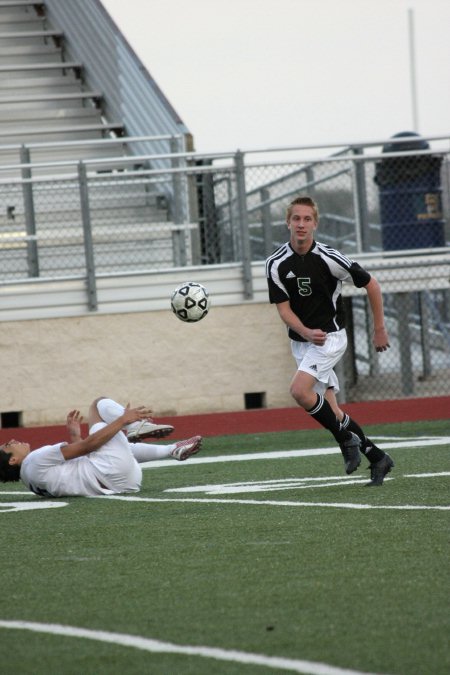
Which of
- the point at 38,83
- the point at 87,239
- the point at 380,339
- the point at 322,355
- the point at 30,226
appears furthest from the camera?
the point at 38,83

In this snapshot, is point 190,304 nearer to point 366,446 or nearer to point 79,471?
point 79,471

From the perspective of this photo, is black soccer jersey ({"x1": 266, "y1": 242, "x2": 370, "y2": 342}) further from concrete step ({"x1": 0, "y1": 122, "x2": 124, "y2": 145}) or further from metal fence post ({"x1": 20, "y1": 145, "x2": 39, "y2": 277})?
concrete step ({"x1": 0, "y1": 122, "x2": 124, "y2": 145})

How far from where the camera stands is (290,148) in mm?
17969

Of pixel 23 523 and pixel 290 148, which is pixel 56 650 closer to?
pixel 23 523

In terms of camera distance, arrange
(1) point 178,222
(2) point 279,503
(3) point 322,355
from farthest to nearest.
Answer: (1) point 178,222
(3) point 322,355
(2) point 279,503

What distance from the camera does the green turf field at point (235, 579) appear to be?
4738 millimetres

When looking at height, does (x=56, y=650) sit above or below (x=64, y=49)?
below

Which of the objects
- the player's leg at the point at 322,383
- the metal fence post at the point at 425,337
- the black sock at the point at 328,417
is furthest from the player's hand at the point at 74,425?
the metal fence post at the point at 425,337

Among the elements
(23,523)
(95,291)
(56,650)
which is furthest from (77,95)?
(56,650)

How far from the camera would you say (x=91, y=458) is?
391 inches

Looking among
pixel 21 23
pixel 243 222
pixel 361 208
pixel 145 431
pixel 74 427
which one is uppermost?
pixel 21 23

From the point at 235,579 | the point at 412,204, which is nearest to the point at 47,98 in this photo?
the point at 412,204

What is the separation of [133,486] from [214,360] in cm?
745

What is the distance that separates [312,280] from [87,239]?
25.9 feet
